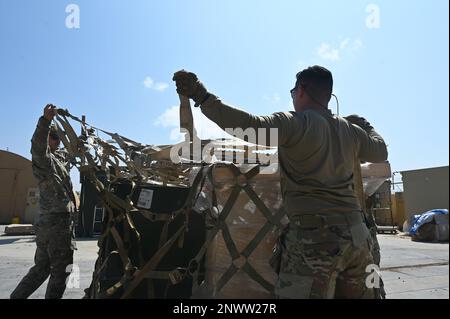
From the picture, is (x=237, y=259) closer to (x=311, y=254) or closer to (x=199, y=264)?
(x=199, y=264)

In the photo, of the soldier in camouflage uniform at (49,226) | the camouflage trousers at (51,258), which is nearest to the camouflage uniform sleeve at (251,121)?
the soldier in camouflage uniform at (49,226)

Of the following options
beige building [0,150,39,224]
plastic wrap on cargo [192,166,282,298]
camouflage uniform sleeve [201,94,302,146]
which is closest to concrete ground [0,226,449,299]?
plastic wrap on cargo [192,166,282,298]

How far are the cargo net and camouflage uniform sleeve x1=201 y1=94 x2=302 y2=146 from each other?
898mm

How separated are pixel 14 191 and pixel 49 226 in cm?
1900

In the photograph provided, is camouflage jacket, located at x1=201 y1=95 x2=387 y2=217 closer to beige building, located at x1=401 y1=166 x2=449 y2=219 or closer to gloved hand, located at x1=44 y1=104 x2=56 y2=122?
beige building, located at x1=401 y1=166 x2=449 y2=219

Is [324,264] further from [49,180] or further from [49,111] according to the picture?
[49,180]

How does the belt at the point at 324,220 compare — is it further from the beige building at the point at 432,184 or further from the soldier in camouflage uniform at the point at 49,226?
the soldier in camouflage uniform at the point at 49,226

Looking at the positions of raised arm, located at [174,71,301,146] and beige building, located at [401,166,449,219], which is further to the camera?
raised arm, located at [174,71,301,146]

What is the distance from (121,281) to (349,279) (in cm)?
178

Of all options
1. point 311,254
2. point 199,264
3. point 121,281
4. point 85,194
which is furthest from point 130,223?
point 85,194

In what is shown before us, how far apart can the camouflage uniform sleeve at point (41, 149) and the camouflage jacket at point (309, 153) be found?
94.7 inches

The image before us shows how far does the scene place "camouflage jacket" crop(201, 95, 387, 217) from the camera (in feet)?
5.70

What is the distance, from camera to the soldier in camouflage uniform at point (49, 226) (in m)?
3.61

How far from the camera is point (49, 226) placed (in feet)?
12.2
